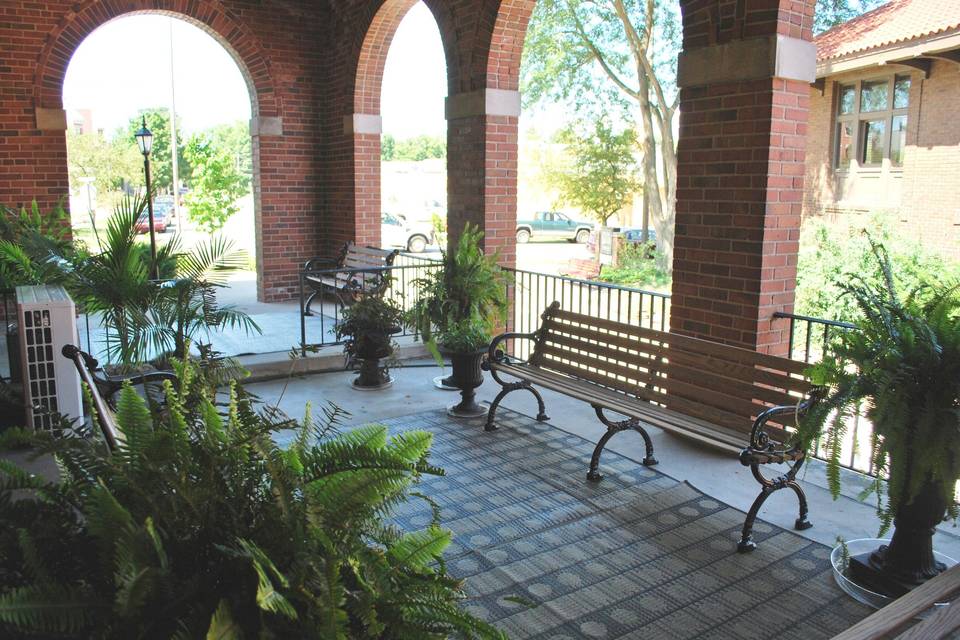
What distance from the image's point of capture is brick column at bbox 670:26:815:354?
459 cm

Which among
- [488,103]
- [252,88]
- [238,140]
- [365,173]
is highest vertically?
[238,140]

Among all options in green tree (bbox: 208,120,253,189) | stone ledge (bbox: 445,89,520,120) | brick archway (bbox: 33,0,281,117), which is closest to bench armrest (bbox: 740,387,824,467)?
stone ledge (bbox: 445,89,520,120)

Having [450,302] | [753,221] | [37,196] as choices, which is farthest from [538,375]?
[37,196]

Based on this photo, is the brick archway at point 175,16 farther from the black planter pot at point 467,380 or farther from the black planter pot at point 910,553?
the black planter pot at point 910,553

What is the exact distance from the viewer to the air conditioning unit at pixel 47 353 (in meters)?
4.02

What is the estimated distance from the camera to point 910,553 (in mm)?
3289

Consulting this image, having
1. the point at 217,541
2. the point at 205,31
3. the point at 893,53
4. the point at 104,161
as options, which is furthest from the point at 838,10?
the point at 104,161

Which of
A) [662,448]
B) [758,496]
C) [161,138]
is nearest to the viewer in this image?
[758,496]

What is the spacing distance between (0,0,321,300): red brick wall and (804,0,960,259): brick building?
10012mm

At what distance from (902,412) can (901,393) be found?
0.25 ft

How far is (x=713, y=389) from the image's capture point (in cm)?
447

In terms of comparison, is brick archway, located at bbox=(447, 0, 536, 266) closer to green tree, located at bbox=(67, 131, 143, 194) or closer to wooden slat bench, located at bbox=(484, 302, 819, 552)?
wooden slat bench, located at bbox=(484, 302, 819, 552)

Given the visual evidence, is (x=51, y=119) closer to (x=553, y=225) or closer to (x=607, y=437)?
(x=607, y=437)

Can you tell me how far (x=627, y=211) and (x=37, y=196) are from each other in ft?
103
